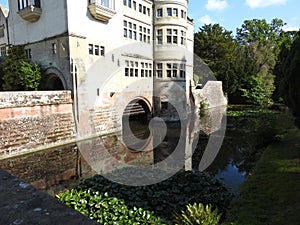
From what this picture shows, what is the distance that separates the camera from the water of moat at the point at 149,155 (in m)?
9.48

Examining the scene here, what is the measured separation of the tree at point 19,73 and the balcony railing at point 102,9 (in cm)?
538

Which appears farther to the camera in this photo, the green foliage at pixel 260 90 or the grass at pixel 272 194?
the green foliage at pixel 260 90

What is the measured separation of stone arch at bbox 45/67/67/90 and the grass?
12.1m

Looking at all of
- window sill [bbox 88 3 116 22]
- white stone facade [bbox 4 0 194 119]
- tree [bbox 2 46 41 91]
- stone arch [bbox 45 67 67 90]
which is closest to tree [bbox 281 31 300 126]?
white stone facade [bbox 4 0 194 119]

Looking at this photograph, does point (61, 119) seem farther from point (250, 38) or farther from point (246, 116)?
point (250, 38)

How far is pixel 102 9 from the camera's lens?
1523cm

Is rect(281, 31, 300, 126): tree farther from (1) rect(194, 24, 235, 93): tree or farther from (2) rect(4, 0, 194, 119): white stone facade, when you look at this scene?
(1) rect(194, 24, 235, 93): tree

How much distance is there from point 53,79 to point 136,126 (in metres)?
7.70

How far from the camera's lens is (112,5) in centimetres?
1622

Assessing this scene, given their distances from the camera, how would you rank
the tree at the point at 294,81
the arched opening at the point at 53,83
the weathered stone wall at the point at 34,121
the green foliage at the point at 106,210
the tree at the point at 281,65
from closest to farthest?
the green foliage at the point at 106,210 < the tree at the point at 294,81 < the tree at the point at 281,65 < the weathered stone wall at the point at 34,121 < the arched opening at the point at 53,83

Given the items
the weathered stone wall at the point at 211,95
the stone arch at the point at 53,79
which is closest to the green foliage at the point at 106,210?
the stone arch at the point at 53,79

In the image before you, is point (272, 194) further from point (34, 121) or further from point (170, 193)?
point (34, 121)

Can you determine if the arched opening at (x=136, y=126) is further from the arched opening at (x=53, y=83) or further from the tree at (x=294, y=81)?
the tree at (x=294, y=81)

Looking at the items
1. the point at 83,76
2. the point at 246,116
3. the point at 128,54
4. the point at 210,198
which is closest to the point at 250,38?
the point at 246,116
